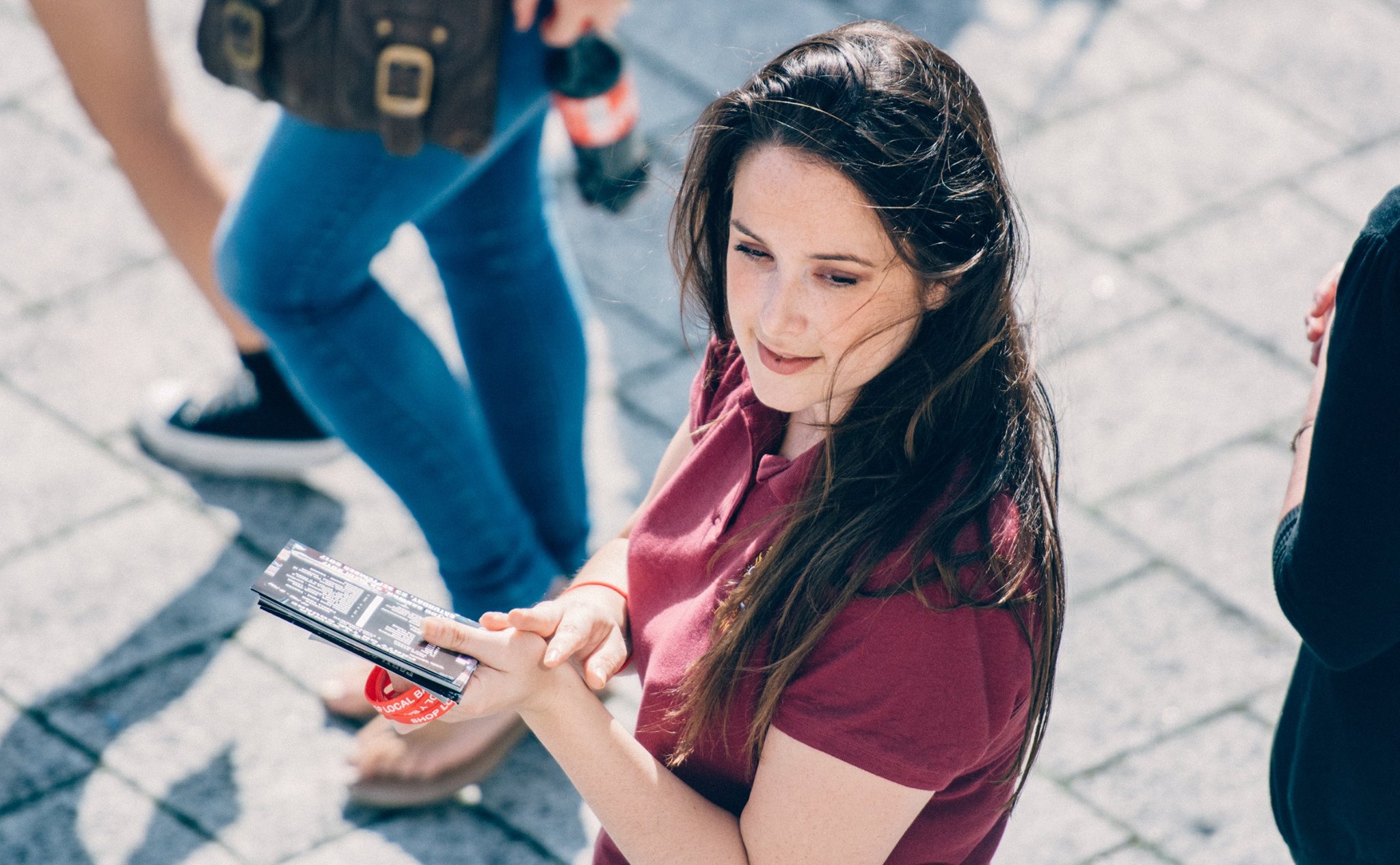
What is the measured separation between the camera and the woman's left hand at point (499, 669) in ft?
4.55

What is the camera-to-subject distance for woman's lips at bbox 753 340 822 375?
1.43 m

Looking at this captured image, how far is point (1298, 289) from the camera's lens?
11.0 ft

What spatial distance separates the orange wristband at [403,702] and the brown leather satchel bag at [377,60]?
79cm

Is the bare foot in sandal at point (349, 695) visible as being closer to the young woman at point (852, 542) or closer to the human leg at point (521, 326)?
the human leg at point (521, 326)

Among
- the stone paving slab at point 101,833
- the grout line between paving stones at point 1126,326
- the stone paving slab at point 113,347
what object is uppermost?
the grout line between paving stones at point 1126,326

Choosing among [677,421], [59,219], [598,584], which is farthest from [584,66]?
[59,219]

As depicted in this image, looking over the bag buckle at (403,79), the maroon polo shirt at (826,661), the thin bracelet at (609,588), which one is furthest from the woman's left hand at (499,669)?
the bag buckle at (403,79)

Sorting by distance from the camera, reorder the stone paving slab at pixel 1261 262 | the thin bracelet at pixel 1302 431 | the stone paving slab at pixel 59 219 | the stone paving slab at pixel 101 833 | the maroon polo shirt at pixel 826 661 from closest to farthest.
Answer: the maroon polo shirt at pixel 826 661
the thin bracelet at pixel 1302 431
the stone paving slab at pixel 101 833
the stone paving slab at pixel 59 219
the stone paving slab at pixel 1261 262

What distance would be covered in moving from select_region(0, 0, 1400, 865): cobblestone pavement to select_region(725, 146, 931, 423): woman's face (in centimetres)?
42

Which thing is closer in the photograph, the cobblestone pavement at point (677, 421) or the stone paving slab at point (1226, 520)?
the cobblestone pavement at point (677, 421)

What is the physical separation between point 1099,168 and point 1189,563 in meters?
1.23

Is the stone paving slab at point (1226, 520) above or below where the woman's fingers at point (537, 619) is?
below

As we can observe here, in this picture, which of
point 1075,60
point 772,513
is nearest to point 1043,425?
point 772,513

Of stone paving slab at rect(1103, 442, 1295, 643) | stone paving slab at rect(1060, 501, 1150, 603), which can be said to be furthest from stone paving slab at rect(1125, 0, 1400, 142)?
stone paving slab at rect(1060, 501, 1150, 603)
